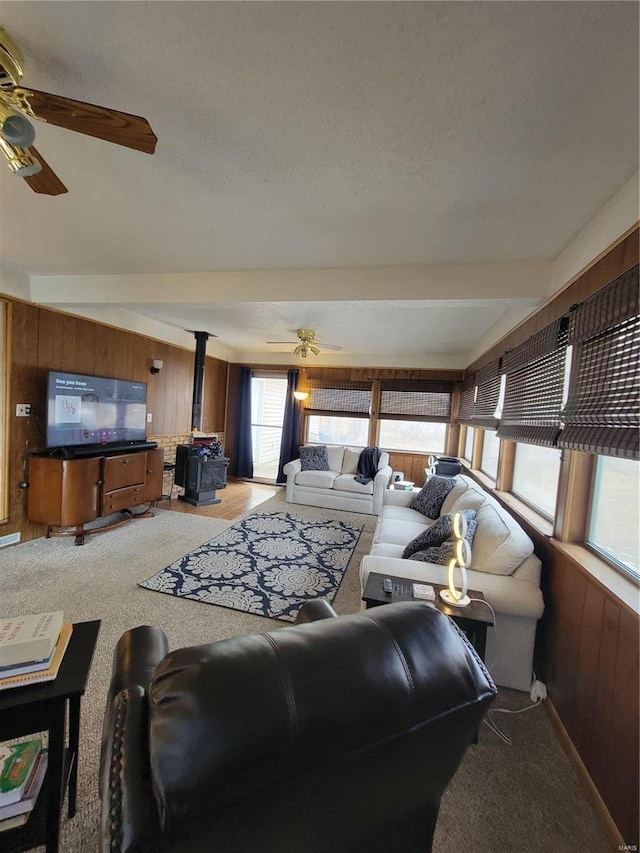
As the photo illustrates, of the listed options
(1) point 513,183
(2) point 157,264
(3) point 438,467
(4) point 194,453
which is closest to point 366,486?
(3) point 438,467

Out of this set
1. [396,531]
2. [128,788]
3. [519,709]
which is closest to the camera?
[128,788]

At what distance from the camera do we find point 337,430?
646cm

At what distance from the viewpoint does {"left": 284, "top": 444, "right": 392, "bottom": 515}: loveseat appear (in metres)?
4.94

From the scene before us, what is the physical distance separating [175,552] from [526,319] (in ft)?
12.1

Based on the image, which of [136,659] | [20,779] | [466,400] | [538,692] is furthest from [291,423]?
[20,779]

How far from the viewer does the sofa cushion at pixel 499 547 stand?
1943 mm

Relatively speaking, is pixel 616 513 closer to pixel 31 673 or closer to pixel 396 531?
pixel 396 531

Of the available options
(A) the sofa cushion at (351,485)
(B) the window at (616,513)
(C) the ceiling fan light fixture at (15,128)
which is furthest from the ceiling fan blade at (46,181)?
(A) the sofa cushion at (351,485)

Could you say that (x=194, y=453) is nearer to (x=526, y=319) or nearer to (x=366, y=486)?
(x=366, y=486)

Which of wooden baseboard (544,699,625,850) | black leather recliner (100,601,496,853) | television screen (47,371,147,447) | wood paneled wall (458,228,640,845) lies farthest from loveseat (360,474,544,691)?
television screen (47,371,147,447)

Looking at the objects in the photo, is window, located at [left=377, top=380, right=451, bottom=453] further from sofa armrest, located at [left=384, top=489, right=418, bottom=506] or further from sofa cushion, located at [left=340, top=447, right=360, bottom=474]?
sofa armrest, located at [left=384, top=489, right=418, bottom=506]

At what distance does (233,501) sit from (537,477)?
401cm

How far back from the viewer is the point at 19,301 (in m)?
3.17

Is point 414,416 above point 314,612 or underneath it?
above
